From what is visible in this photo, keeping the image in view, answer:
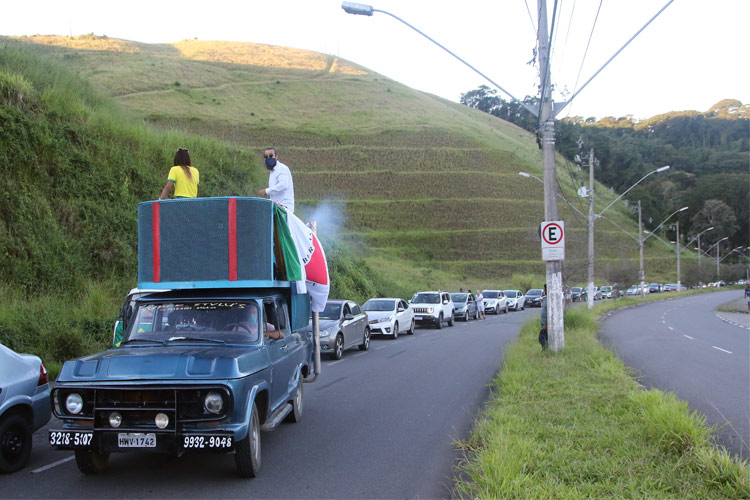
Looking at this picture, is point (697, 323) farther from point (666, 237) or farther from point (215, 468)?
point (666, 237)

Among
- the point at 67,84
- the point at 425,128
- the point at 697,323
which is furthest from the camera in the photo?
the point at 425,128

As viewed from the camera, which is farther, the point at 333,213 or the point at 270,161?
the point at 333,213

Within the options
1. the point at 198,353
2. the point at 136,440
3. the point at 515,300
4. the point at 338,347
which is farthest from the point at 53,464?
the point at 515,300

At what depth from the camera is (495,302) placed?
137 feet

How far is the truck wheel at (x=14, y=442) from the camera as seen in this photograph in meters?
6.36

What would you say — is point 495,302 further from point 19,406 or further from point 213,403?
point 213,403

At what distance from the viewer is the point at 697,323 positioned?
30.1 metres

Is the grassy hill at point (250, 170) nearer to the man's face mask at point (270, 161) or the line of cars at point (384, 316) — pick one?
the line of cars at point (384, 316)

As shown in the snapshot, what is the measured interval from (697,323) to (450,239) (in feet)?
130

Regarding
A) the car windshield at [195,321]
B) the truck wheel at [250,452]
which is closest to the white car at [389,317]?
the car windshield at [195,321]

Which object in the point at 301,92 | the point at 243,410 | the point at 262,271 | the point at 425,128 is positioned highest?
the point at 301,92

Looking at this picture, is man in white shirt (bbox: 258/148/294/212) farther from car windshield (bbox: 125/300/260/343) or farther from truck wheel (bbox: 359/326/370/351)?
truck wheel (bbox: 359/326/370/351)

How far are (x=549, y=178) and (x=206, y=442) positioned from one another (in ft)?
36.8

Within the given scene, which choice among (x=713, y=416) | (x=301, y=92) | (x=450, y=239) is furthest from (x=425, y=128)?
(x=713, y=416)
